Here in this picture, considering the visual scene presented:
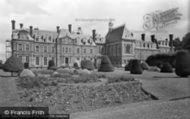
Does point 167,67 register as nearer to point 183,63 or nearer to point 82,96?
point 183,63

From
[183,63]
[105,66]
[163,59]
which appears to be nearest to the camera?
[183,63]

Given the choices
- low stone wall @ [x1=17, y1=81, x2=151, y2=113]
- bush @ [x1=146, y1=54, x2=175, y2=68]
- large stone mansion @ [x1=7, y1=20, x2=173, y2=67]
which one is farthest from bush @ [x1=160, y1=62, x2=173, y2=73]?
large stone mansion @ [x1=7, y1=20, x2=173, y2=67]

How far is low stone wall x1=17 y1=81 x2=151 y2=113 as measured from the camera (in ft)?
36.0

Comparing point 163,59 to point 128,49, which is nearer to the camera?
point 163,59

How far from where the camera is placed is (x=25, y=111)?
24.6 feet

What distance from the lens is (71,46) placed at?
187 feet

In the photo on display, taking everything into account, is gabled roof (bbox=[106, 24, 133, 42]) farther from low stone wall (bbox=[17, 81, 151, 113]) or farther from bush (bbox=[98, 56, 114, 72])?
low stone wall (bbox=[17, 81, 151, 113])

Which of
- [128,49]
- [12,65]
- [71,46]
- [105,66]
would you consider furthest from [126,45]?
[12,65]

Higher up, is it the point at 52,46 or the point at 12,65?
the point at 52,46

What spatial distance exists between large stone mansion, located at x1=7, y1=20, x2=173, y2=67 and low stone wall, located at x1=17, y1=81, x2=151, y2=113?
3797cm

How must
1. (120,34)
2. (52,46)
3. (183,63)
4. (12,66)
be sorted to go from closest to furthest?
(183,63) < (12,66) < (52,46) < (120,34)

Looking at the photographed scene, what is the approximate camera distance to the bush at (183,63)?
17.6 meters

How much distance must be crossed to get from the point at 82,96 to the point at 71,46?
45609 mm

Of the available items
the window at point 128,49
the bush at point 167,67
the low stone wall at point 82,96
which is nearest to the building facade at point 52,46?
the window at point 128,49
